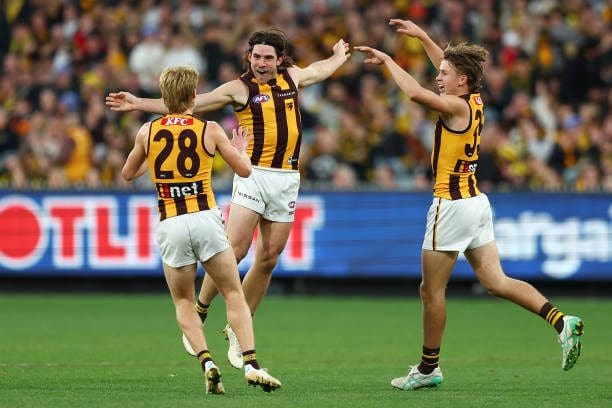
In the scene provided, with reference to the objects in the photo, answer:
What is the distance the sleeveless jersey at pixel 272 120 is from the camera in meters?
11.3

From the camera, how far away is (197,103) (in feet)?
36.0

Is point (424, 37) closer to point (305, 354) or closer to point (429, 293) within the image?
point (429, 293)

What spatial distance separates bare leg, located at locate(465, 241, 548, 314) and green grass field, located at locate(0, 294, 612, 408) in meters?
0.69

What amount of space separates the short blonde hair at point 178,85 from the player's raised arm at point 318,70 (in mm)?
2221

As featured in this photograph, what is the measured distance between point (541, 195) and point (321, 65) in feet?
27.6

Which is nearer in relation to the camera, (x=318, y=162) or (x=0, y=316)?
(x=0, y=316)

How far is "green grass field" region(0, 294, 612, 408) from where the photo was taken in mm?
9586

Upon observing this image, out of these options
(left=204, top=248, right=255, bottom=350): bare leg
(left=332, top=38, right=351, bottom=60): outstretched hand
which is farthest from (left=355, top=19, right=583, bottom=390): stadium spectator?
(left=332, top=38, right=351, bottom=60): outstretched hand

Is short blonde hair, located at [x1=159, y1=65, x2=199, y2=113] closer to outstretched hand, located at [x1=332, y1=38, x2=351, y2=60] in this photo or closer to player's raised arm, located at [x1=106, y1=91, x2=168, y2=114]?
player's raised arm, located at [x1=106, y1=91, x2=168, y2=114]

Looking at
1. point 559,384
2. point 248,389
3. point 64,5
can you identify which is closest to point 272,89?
point 248,389

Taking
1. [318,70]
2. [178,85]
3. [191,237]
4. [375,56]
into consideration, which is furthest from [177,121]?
[318,70]

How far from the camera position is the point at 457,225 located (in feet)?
33.8

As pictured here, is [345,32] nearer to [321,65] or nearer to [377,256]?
[377,256]

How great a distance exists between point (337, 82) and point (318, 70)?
10.6 metres
